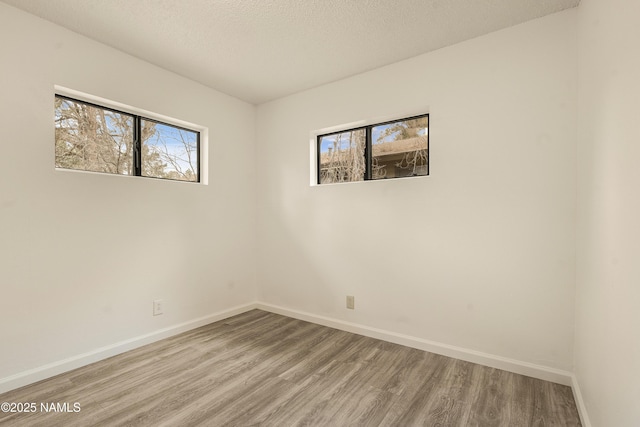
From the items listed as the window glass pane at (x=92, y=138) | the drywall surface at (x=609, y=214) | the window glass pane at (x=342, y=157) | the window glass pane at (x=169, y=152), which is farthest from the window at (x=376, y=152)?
the window glass pane at (x=92, y=138)

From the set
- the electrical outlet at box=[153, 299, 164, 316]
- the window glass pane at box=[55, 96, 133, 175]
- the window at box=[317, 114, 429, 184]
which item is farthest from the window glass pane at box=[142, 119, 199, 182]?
the window at box=[317, 114, 429, 184]

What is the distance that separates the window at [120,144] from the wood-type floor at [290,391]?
5.21ft

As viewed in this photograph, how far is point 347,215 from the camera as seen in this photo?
3.02m

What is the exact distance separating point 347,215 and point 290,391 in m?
1.62

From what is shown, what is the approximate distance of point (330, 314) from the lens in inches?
124

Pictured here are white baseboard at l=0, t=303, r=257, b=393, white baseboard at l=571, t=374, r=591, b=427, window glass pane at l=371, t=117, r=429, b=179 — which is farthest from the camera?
window glass pane at l=371, t=117, r=429, b=179

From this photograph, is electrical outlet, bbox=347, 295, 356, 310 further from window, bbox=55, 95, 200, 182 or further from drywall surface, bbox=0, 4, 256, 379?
window, bbox=55, 95, 200, 182

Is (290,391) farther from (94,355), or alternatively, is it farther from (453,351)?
(94,355)

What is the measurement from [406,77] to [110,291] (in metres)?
3.07

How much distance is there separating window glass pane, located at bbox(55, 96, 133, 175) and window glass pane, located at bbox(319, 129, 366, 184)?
6.11ft

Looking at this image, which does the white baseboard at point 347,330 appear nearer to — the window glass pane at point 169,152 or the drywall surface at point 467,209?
the drywall surface at point 467,209

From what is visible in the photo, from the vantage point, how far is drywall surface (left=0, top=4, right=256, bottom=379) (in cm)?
200

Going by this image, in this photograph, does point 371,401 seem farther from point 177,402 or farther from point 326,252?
point 326,252

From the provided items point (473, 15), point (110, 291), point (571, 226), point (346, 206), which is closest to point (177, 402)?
point (110, 291)
